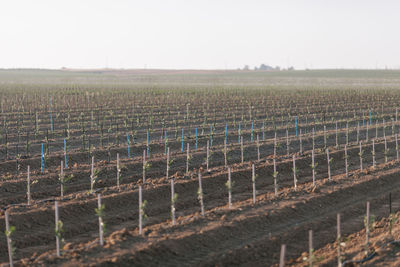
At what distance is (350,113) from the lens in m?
42.9

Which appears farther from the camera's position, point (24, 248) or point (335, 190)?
point (335, 190)

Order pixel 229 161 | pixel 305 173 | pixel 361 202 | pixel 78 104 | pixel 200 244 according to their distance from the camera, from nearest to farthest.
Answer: pixel 200 244, pixel 361 202, pixel 305 173, pixel 229 161, pixel 78 104

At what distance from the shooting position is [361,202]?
1606 centimetres

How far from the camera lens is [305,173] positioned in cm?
2041

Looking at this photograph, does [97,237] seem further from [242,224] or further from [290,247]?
[290,247]

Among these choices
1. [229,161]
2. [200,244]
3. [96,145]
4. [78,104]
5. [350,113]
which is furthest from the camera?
[78,104]

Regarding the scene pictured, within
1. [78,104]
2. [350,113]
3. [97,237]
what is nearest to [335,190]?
[97,237]

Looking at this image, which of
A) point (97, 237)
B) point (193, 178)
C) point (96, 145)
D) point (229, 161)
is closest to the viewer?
point (97, 237)

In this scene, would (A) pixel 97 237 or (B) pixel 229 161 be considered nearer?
(A) pixel 97 237

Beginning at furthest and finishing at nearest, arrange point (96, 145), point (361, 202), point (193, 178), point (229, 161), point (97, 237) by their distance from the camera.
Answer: point (96, 145)
point (229, 161)
point (193, 178)
point (361, 202)
point (97, 237)

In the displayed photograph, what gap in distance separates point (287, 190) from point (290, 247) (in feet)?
15.8

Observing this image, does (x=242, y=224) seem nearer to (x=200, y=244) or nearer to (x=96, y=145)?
(x=200, y=244)

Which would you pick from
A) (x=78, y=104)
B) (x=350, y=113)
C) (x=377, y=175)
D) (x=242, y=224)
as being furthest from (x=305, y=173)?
(x=78, y=104)

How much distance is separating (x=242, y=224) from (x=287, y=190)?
3.96 metres
